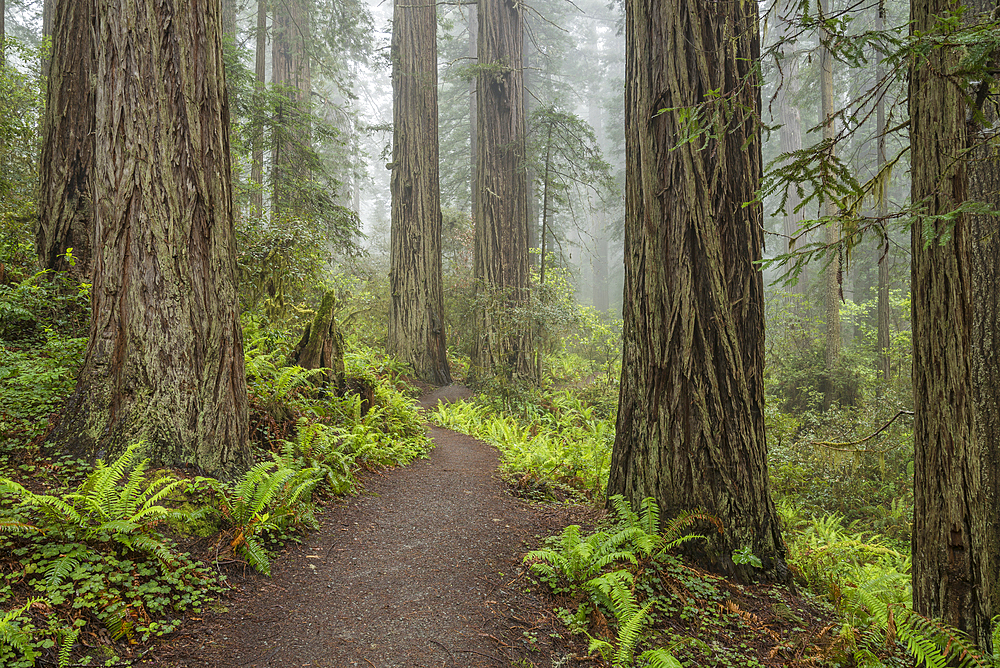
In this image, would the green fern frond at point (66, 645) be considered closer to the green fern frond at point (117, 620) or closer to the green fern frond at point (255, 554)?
the green fern frond at point (117, 620)

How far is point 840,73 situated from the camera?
18.5 metres

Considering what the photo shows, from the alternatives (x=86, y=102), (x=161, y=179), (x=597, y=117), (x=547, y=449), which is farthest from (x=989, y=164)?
(x=597, y=117)

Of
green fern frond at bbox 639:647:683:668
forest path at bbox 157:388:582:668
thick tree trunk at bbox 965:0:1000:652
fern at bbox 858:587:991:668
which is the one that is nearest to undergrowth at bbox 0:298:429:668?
forest path at bbox 157:388:582:668

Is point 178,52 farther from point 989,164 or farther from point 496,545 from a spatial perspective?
point 989,164

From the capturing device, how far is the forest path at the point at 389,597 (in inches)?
98.0

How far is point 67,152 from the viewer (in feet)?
17.8

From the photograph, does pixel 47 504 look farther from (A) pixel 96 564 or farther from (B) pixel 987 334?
(B) pixel 987 334

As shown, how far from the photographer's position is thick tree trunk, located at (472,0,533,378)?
10641 mm

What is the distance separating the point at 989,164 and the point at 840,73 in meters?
20.4

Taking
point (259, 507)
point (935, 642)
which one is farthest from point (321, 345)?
point (935, 642)

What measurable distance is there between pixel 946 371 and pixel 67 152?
24.6 ft

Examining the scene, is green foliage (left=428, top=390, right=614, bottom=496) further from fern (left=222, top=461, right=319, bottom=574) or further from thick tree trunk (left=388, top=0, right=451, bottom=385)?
fern (left=222, top=461, right=319, bottom=574)

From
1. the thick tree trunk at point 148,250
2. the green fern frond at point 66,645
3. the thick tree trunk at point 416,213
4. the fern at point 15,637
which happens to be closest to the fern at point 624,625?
the green fern frond at point 66,645

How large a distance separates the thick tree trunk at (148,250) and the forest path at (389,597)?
3.42 ft
